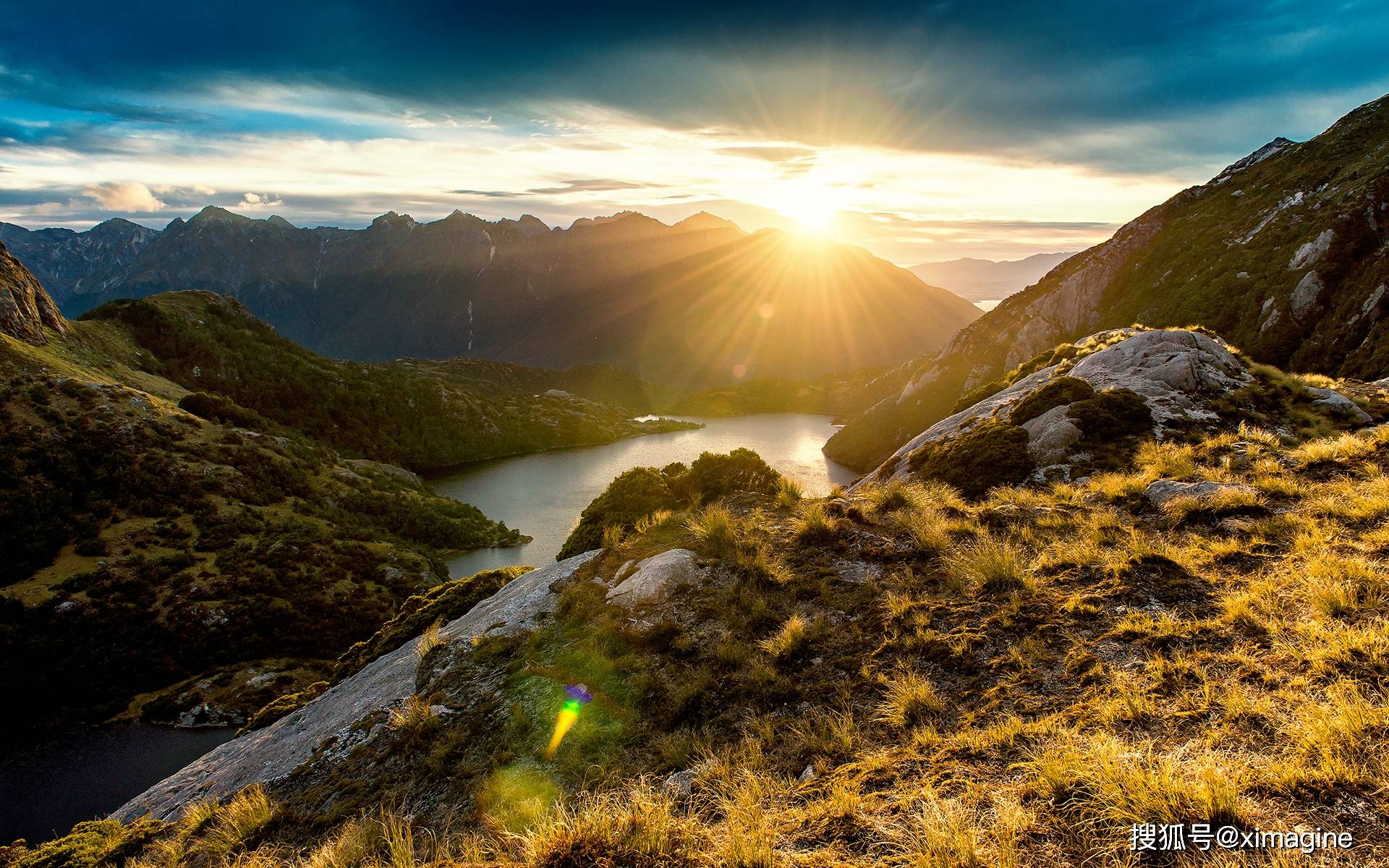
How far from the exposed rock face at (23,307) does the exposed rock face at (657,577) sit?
462 ft

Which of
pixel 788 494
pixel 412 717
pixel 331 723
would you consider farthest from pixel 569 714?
pixel 788 494

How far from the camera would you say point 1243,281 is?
255 feet

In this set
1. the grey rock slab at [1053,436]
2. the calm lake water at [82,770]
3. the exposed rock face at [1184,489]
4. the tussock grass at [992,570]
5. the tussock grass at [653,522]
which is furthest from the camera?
the calm lake water at [82,770]

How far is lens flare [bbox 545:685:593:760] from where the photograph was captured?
920cm

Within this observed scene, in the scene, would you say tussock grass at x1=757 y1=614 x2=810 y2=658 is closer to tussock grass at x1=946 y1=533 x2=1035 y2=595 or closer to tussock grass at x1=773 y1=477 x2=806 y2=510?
tussock grass at x1=946 y1=533 x2=1035 y2=595

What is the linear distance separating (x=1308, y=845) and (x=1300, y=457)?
1444cm

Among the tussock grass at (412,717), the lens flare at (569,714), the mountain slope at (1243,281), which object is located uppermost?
the mountain slope at (1243,281)

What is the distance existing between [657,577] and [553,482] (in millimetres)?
149899

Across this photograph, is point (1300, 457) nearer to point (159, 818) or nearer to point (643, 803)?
point (643, 803)

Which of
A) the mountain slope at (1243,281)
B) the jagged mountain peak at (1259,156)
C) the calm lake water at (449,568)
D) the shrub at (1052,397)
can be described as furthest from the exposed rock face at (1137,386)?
the jagged mountain peak at (1259,156)

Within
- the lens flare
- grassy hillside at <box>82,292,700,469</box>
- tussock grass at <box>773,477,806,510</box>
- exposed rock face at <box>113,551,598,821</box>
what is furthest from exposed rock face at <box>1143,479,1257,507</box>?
grassy hillside at <box>82,292,700,469</box>

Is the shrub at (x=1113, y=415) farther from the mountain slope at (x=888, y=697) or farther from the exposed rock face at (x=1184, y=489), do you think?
the exposed rock face at (x=1184, y=489)

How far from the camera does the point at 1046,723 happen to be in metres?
6.61

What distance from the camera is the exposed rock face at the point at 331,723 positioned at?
1189 cm
